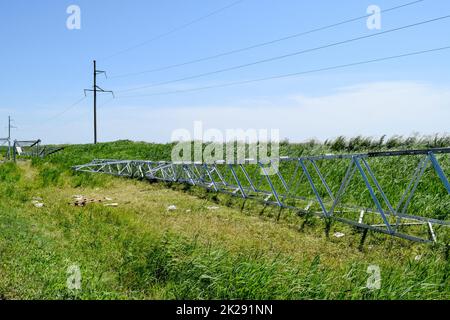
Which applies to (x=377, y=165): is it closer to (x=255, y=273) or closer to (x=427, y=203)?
(x=427, y=203)

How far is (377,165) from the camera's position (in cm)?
1385

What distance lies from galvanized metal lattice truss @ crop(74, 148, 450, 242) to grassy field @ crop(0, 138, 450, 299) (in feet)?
1.72

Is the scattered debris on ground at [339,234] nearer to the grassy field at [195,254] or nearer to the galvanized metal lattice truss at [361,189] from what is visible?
the grassy field at [195,254]

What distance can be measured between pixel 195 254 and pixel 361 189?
25.2 feet

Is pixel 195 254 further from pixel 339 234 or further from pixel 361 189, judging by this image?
pixel 361 189

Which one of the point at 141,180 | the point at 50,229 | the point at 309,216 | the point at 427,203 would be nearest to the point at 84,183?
the point at 141,180

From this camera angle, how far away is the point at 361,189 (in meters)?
11.7

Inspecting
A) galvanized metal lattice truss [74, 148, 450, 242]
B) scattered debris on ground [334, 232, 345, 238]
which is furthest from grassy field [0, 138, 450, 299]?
galvanized metal lattice truss [74, 148, 450, 242]

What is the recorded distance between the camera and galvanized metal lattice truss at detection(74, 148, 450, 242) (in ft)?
25.2

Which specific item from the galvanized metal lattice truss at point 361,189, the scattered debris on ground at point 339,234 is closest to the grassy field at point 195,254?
the scattered debris on ground at point 339,234

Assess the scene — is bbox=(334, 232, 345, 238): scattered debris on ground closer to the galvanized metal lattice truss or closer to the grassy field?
the grassy field

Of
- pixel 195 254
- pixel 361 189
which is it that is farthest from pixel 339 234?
pixel 361 189

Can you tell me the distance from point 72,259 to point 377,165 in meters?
11.3

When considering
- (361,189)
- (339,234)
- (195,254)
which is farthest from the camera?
(361,189)
